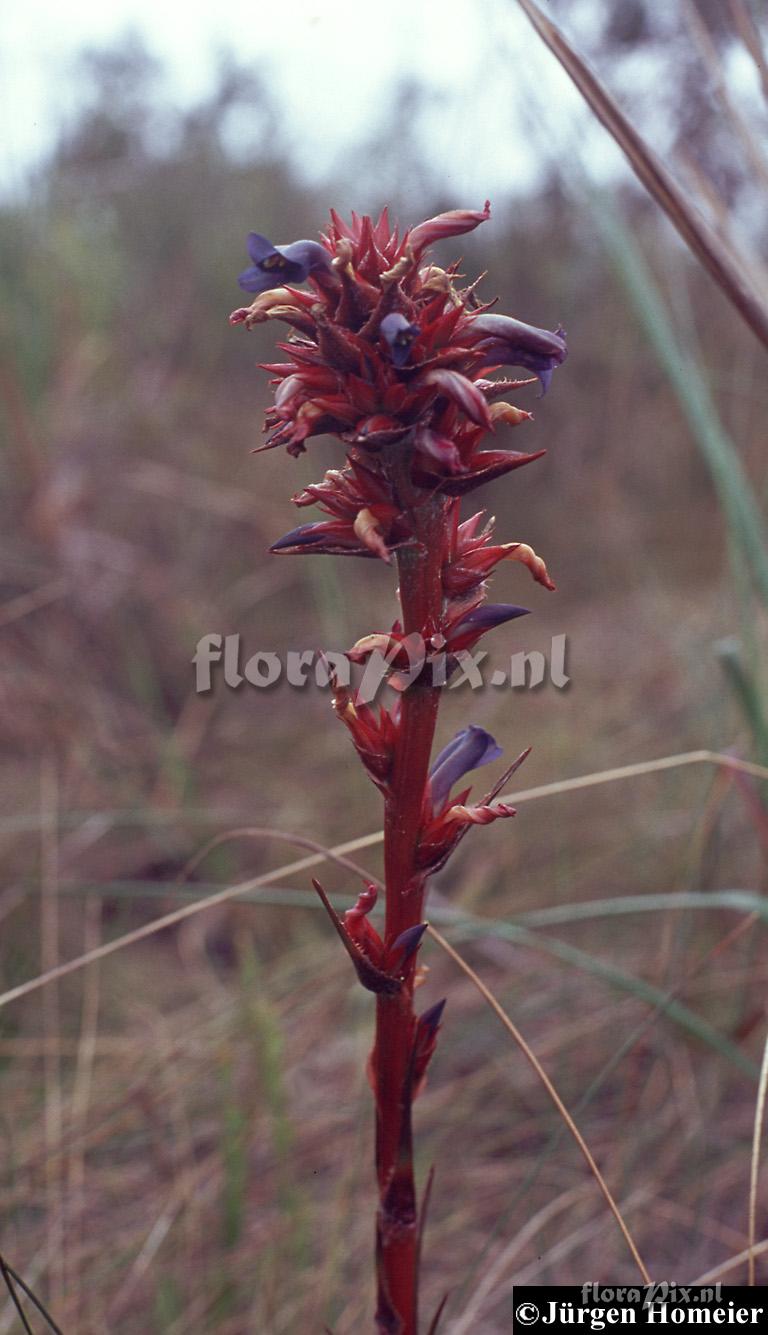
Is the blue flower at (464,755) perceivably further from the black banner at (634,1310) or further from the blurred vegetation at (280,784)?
the black banner at (634,1310)

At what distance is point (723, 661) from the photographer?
163 centimetres

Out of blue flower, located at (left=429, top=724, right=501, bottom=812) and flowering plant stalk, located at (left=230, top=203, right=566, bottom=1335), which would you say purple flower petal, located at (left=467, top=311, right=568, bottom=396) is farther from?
blue flower, located at (left=429, top=724, right=501, bottom=812)

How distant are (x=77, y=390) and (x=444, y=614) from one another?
452 centimetres

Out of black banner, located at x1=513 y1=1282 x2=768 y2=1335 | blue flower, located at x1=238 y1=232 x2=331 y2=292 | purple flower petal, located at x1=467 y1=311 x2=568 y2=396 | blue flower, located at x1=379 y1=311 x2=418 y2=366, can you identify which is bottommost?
black banner, located at x1=513 y1=1282 x2=768 y2=1335

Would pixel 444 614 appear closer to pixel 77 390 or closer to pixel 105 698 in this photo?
pixel 105 698

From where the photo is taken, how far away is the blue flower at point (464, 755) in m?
0.95

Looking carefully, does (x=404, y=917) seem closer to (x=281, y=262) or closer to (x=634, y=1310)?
(x=281, y=262)

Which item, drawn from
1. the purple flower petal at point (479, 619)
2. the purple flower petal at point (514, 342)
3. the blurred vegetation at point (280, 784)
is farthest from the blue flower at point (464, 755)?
the blurred vegetation at point (280, 784)

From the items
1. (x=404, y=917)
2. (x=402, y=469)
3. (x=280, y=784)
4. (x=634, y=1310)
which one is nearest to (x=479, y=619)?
(x=402, y=469)

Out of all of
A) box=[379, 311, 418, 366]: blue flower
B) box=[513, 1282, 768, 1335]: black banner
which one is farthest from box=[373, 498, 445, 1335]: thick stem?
box=[513, 1282, 768, 1335]: black banner

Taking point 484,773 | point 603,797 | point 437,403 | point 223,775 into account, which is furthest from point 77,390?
point 437,403

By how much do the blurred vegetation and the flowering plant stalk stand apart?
2.40 feet

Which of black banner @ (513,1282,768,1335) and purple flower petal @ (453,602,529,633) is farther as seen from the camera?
black banner @ (513,1282,768,1335)

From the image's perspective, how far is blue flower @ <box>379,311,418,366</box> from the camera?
2.41ft
